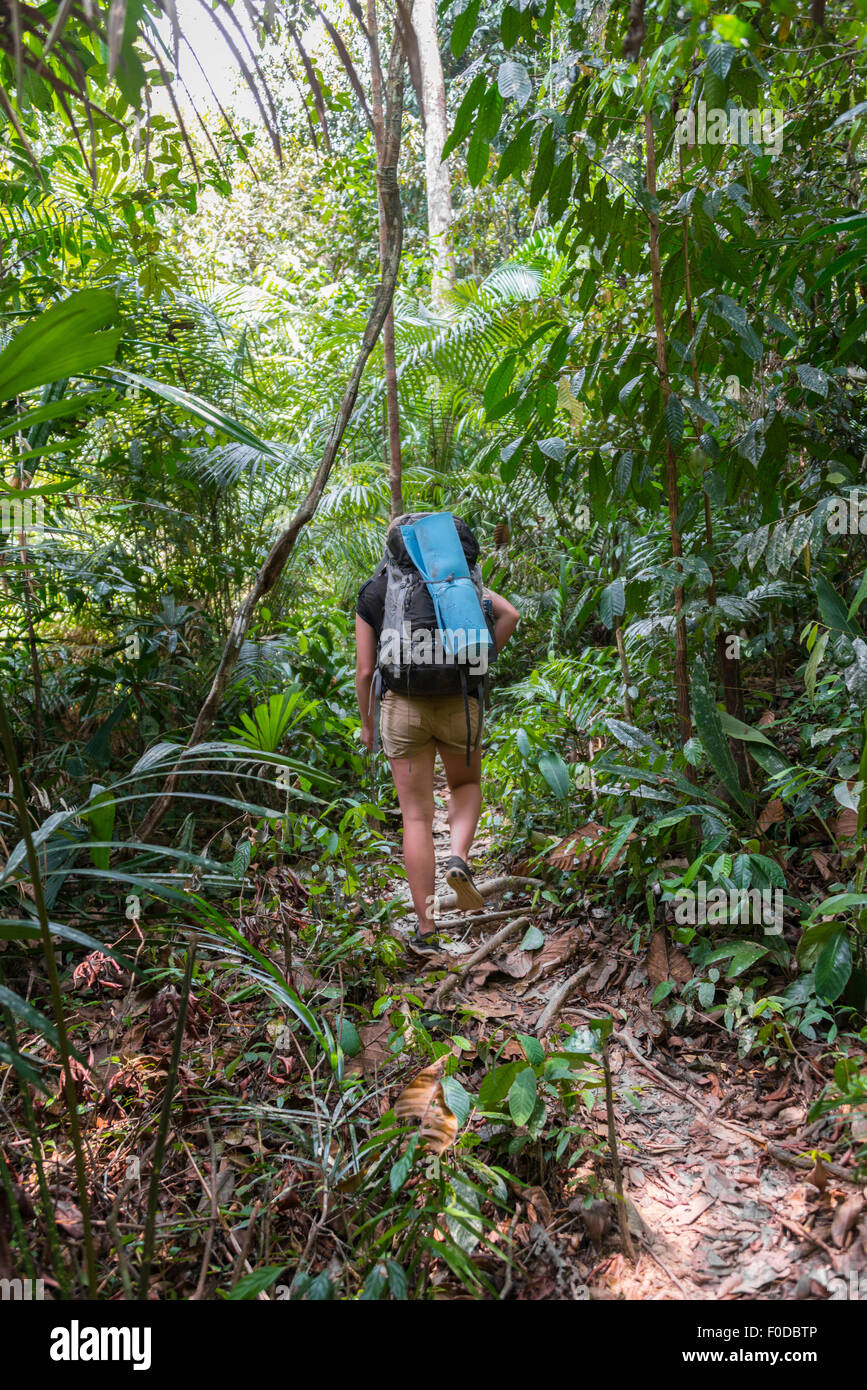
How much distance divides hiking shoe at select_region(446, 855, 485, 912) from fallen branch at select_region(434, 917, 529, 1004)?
0.13m

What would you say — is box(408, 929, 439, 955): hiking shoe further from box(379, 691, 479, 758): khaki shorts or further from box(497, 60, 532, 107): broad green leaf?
box(497, 60, 532, 107): broad green leaf

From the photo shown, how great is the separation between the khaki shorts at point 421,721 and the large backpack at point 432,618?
0.05 m

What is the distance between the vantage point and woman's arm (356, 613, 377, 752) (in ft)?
10.2

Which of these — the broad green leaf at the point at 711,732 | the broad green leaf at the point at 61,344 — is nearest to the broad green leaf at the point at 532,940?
the broad green leaf at the point at 711,732

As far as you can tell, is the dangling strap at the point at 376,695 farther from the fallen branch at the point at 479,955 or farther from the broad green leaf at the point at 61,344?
the broad green leaf at the point at 61,344

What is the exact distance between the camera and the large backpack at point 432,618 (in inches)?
111

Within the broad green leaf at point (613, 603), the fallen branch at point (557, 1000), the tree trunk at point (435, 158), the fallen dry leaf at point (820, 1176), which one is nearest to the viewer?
the fallen dry leaf at point (820, 1176)

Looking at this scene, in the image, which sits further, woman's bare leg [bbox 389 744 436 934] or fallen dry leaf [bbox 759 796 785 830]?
woman's bare leg [bbox 389 744 436 934]

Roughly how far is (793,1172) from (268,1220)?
3.54ft

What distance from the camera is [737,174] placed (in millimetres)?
2646

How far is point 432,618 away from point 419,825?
721 mm

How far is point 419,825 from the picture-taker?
2.97m

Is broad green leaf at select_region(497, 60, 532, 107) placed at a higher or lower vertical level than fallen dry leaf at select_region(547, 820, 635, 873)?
higher

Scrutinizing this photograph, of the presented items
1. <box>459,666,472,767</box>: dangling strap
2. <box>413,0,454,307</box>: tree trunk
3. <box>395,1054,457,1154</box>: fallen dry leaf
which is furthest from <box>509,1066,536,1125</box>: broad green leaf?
<box>413,0,454,307</box>: tree trunk
